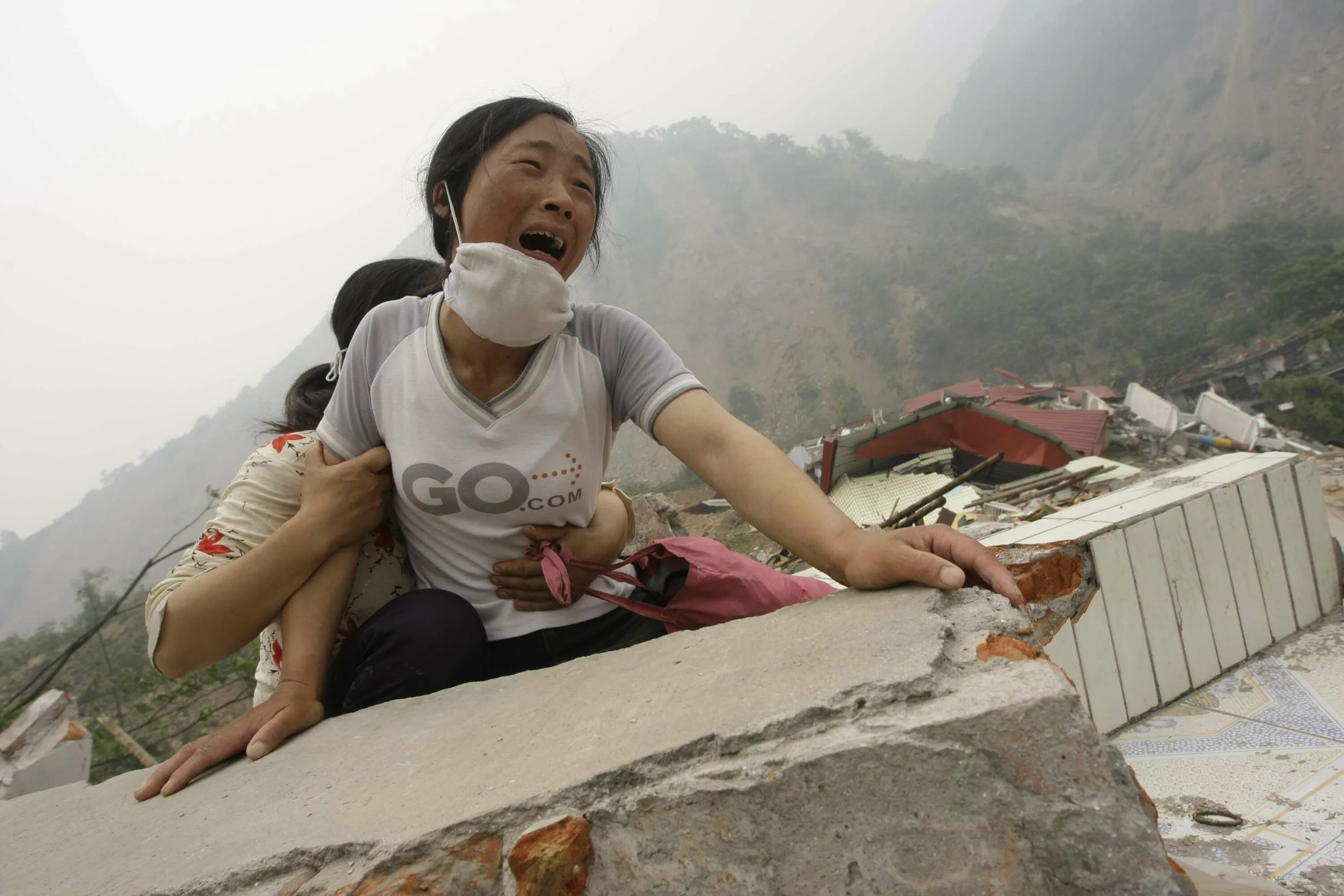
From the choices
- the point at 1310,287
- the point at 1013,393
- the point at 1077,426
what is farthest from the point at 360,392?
the point at 1310,287

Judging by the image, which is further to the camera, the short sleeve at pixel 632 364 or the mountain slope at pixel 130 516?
the mountain slope at pixel 130 516

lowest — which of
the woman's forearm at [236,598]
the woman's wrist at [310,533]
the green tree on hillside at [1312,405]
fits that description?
the green tree on hillside at [1312,405]

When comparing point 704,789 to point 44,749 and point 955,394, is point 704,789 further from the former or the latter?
point 955,394

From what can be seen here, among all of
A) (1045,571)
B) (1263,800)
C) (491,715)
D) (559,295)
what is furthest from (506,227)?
(1263,800)

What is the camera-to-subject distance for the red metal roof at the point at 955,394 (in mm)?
19367

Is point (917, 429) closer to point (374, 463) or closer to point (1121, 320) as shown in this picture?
point (374, 463)

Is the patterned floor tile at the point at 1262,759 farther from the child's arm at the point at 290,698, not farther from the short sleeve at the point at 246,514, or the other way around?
the short sleeve at the point at 246,514

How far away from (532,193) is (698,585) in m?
0.78

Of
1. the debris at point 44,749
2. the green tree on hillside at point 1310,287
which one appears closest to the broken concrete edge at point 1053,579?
the debris at point 44,749

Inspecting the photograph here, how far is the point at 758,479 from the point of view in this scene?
108 centimetres

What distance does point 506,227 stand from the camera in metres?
1.22

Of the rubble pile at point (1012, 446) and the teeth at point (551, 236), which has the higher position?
the teeth at point (551, 236)

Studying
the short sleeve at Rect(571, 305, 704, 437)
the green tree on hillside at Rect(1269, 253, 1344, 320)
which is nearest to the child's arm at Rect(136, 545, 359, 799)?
the short sleeve at Rect(571, 305, 704, 437)

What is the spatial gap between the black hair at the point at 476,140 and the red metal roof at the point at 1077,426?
1029 cm
